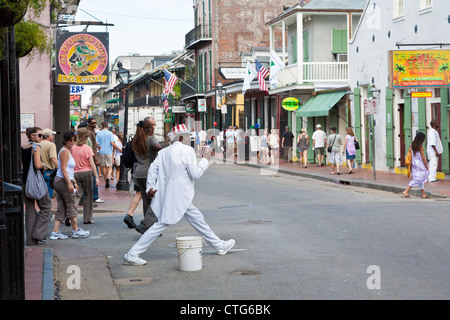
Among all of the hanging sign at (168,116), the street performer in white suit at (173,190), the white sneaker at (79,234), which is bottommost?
the white sneaker at (79,234)

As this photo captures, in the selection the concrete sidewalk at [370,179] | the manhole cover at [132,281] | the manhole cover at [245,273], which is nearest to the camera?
the manhole cover at [132,281]

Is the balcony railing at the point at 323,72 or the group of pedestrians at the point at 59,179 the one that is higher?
the balcony railing at the point at 323,72

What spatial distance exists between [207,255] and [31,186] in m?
2.72

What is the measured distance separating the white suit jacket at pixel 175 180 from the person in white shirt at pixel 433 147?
1228 cm

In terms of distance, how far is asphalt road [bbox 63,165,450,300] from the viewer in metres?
7.23

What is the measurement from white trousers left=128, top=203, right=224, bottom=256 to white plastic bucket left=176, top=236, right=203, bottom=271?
53 centimetres

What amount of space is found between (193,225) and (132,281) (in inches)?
54.7

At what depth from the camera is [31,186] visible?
1020cm

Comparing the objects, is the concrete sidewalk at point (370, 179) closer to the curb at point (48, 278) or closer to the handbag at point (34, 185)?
the handbag at point (34, 185)

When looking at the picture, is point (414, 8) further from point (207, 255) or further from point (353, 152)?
point (207, 255)

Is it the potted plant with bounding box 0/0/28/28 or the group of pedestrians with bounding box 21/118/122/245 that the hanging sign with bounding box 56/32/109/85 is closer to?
the group of pedestrians with bounding box 21/118/122/245

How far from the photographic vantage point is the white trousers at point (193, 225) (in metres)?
8.78

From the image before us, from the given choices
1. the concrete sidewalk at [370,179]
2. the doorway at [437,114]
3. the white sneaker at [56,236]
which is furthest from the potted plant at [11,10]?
the doorway at [437,114]

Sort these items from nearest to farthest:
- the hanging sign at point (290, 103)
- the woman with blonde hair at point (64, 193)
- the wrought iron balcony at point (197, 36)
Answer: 1. the woman with blonde hair at point (64, 193)
2. the hanging sign at point (290, 103)
3. the wrought iron balcony at point (197, 36)
